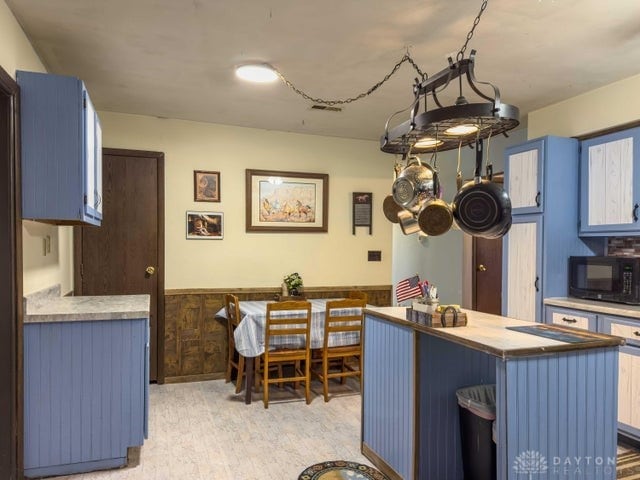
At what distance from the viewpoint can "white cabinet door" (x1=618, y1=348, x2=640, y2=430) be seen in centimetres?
293

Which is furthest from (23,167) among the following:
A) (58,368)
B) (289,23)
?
(289,23)

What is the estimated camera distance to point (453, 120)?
184 centimetres

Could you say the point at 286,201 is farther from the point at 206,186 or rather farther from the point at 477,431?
the point at 477,431

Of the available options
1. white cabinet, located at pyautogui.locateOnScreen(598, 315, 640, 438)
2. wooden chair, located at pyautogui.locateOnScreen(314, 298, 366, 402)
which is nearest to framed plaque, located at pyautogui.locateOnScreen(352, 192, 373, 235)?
wooden chair, located at pyautogui.locateOnScreen(314, 298, 366, 402)

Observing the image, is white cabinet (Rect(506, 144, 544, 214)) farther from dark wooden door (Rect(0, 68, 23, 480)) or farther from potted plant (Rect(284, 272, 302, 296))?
dark wooden door (Rect(0, 68, 23, 480))

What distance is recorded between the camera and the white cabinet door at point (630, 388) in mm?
2930

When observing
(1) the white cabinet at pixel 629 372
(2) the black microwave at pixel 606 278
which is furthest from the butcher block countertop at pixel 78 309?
(2) the black microwave at pixel 606 278

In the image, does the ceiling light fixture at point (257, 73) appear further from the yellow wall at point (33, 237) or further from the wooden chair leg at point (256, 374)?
the wooden chair leg at point (256, 374)

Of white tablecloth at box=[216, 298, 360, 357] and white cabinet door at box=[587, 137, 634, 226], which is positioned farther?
white tablecloth at box=[216, 298, 360, 357]

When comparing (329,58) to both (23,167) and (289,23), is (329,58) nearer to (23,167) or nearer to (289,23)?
(289,23)

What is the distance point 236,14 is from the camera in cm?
236

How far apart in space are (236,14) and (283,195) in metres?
2.48

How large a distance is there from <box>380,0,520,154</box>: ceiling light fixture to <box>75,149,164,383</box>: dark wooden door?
2.71m

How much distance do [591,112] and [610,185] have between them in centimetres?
60
